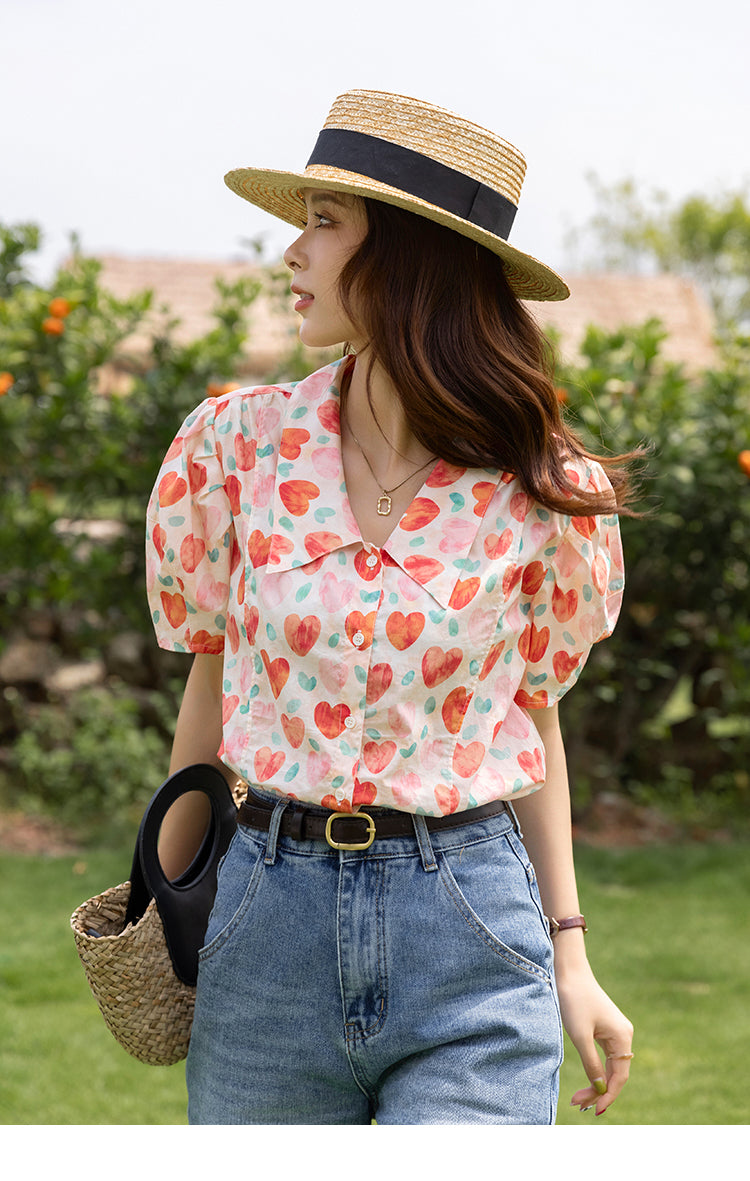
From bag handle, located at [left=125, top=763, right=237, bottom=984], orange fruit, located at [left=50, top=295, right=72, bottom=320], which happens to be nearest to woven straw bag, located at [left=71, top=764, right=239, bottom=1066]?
bag handle, located at [left=125, top=763, right=237, bottom=984]

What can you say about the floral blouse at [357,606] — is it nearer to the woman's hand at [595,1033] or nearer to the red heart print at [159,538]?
the red heart print at [159,538]

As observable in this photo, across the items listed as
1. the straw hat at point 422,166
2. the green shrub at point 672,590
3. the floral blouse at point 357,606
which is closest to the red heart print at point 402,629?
the floral blouse at point 357,606

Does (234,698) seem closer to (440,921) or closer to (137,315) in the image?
(440,921)

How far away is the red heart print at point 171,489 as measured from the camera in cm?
172

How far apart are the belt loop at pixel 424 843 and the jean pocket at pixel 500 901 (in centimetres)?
2

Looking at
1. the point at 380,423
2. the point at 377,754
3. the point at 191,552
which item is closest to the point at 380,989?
the point at 377,754

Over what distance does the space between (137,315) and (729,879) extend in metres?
3.35

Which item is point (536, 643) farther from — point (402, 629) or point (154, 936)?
point (154, 936)

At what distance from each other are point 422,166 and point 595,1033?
119cm

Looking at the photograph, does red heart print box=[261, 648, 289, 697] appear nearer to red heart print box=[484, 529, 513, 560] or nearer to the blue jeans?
the blue jeans

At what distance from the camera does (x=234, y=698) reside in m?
1.64

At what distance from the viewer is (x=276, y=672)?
159 cm

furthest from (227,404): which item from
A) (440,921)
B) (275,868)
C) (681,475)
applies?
(681,475)

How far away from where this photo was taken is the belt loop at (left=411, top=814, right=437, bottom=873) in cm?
154
